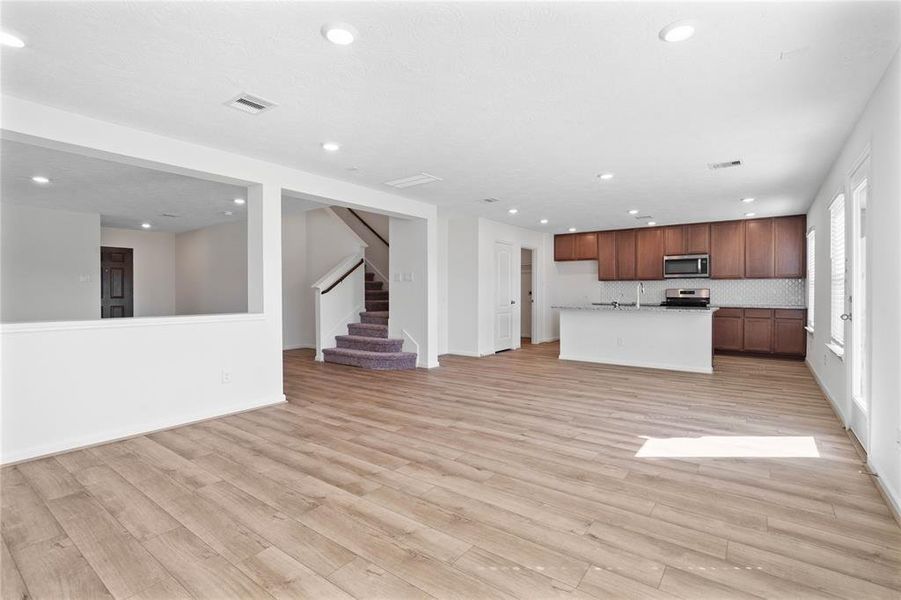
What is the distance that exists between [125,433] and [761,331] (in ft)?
29.9

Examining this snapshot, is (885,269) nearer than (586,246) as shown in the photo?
Yes

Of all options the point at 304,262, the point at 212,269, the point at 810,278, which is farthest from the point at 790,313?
the point at 212,269

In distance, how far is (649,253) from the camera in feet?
28.9

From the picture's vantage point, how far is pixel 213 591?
66.8 inches

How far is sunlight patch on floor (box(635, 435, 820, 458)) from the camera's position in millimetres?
3127

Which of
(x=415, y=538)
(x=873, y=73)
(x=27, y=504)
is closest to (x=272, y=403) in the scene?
(x=27, y=504)

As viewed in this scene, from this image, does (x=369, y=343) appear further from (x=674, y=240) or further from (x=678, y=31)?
(x=674, y=240)

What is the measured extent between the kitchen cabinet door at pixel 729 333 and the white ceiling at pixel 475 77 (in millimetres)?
4032

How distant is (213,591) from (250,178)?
3.72m

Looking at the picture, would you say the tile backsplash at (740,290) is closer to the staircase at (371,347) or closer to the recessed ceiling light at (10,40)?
the staircase at (371,347)

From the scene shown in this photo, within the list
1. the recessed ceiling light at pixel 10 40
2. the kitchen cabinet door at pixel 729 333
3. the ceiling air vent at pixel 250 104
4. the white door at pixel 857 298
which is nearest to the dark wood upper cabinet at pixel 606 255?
the kitchen cabinet door at pixel 729 333

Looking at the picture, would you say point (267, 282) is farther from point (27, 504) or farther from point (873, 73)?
point (873, 73)

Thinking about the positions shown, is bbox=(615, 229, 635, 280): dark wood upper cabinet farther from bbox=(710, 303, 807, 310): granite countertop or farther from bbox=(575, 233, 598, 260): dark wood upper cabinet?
bbox=(710, 303, 807, 310): granite countertop

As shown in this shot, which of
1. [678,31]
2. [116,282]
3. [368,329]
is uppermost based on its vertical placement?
[678,31]
